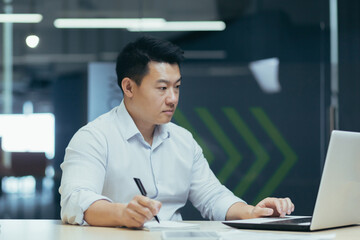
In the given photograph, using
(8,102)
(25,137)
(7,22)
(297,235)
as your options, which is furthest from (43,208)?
(297,235)

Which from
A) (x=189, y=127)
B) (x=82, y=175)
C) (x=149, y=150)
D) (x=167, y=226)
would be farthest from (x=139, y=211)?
(x=189, y=127)

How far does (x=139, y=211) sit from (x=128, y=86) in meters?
0.89

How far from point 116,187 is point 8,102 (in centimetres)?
241

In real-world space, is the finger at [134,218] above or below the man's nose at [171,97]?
below

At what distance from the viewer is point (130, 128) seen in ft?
8.73

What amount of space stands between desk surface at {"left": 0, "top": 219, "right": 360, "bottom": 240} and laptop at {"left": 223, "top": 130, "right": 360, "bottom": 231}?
45 millimetres

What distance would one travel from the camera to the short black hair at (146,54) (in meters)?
2.70

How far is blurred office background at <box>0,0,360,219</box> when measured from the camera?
4.73m

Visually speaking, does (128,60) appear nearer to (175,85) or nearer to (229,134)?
(175,85)

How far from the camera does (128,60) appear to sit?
9.16 feet

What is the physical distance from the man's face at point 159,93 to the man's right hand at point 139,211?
0.68 meters

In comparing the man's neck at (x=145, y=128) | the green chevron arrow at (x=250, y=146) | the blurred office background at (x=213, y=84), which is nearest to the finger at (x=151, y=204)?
the man's neck at (x=145, y=128)

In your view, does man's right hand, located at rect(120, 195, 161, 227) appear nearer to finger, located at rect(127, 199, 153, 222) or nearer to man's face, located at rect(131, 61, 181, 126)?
finger, located at rect(127, 199, 153, 222)

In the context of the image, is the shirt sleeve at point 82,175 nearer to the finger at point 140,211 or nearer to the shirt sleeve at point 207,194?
the finger at point 140,211
